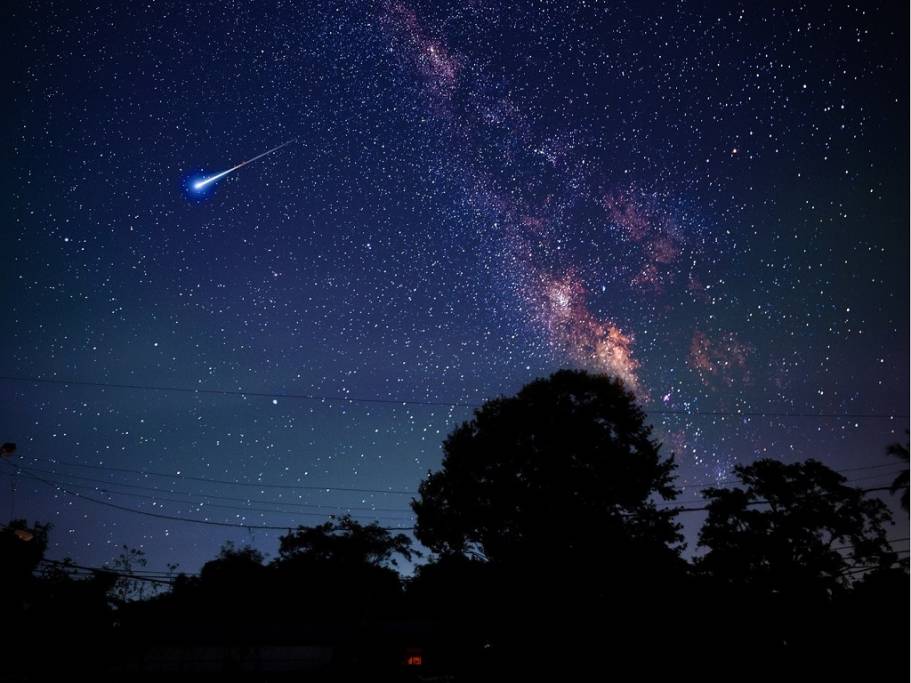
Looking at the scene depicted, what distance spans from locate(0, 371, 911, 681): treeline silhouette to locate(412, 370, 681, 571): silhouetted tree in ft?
0.25

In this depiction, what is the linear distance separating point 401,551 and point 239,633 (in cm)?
2777

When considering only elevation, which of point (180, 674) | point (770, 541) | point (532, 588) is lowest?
point (180, 674)

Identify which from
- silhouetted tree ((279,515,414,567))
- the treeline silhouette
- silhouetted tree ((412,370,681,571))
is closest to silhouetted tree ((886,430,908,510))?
the treeline silhouette

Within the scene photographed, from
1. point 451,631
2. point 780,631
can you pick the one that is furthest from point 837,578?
point 451,631

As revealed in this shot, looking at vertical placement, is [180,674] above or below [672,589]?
below

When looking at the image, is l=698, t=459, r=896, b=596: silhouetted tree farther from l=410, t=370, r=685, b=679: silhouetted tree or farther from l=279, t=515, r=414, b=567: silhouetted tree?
l=279, t=515, r=414, b=567: silhouetted tree

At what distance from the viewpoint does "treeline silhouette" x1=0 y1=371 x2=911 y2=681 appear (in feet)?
67.8

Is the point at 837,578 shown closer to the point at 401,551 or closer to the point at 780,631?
the point at 780,631

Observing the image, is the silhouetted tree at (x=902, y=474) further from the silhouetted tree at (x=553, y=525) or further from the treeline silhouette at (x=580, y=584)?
the silhouetted tree at (x=553, y=525)

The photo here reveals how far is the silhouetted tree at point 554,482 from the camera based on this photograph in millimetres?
25547

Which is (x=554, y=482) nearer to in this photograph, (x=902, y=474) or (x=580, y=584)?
(x=580, y=584)

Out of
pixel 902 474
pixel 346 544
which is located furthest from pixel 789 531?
pixel 346 544

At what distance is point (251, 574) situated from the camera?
62562 mm

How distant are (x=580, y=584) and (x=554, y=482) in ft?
15.3
